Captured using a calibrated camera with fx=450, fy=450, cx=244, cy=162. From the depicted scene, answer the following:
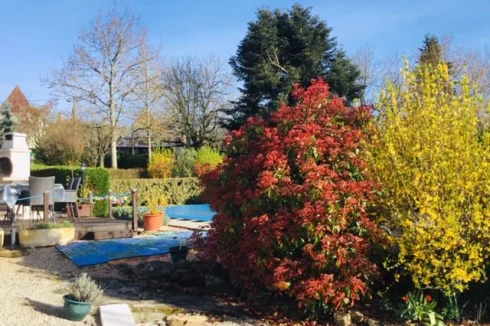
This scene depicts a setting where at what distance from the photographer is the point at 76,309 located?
169 inches

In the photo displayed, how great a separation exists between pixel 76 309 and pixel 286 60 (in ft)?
52.8

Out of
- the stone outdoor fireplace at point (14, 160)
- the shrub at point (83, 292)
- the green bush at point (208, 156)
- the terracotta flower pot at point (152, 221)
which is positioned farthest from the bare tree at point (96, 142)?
the shrub at point (83, 292)

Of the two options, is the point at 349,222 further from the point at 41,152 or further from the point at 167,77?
the point at 167,77

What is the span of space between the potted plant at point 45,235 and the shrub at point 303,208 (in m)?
→ 4.43

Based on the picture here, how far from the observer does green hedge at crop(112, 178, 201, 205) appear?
17.6 metres

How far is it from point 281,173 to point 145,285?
8.53ft

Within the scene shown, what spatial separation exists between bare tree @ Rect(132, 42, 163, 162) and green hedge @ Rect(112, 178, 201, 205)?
6.58 meters

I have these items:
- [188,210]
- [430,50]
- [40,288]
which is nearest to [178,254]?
[40,288]

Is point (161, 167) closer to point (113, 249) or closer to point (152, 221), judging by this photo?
point (152, 221)

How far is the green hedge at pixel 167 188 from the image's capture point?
17.6m

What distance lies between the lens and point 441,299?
4535 millimetres

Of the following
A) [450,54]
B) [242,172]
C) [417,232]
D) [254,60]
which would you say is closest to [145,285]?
[242,172]

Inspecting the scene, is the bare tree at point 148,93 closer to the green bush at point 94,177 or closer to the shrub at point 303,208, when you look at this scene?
the green bush at point 94,177

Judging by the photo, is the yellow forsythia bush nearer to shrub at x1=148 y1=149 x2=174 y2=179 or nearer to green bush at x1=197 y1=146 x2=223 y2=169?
green bush at x1=197 y1=146 x2=223 y2=169
